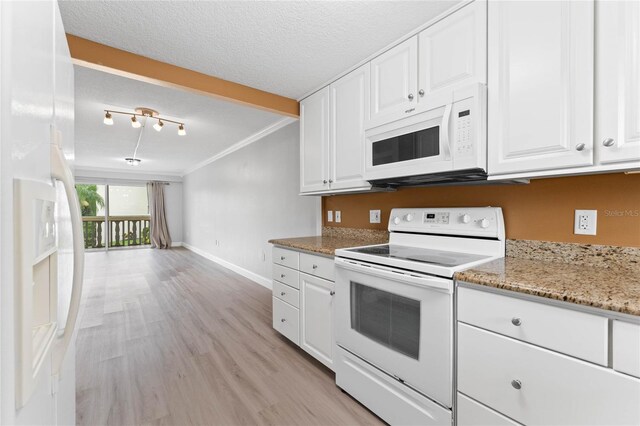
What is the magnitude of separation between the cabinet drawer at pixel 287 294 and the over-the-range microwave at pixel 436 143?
1153 millimetres

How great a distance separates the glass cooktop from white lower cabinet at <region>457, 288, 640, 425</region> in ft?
0.79

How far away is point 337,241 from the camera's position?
2561 millimetres

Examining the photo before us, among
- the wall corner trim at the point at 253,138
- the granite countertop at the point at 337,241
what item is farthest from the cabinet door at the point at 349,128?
the wall corner trim at the point at 253,138

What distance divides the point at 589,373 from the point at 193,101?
361cm

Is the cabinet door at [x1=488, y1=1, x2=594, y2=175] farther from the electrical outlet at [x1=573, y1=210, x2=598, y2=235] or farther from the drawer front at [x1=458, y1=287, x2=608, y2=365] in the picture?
the drawer front at [x1=458, y1=287, x2=608, y2=365]

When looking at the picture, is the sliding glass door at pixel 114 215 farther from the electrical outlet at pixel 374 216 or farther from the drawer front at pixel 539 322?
the drawer front at pixel 539 322

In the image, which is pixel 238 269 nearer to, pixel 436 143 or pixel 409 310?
pixel 409 310

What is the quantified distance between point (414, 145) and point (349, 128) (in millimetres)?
654

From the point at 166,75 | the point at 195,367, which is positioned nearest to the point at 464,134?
the point at 166,75

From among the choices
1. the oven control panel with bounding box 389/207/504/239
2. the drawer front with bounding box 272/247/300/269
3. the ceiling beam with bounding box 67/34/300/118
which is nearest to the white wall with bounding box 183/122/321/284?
the drawer front with bounding box 272/247/300/269

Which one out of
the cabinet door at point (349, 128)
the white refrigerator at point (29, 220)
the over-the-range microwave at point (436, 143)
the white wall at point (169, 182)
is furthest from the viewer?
the white wall at point (169, 182)

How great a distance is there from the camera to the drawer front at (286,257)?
7.88 feet

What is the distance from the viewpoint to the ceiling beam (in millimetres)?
1914

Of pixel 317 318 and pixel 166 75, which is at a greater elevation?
pixel 166 75
